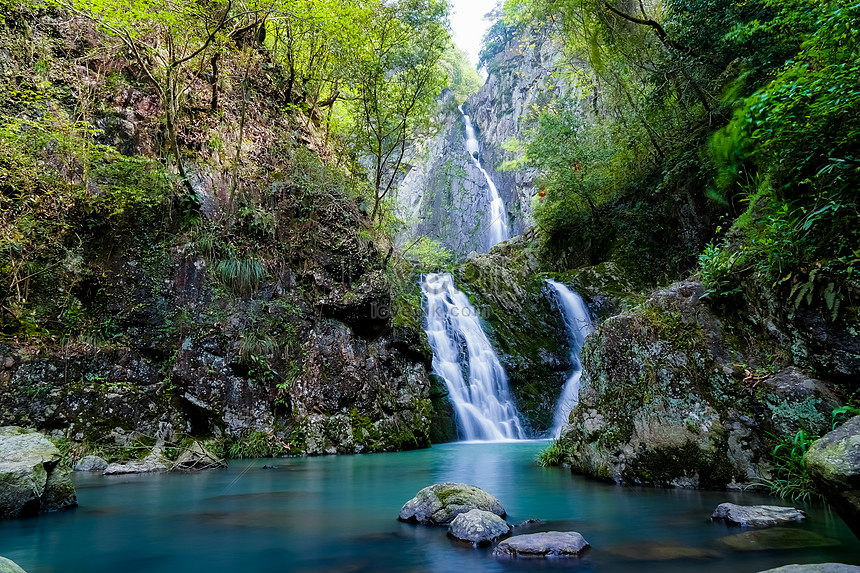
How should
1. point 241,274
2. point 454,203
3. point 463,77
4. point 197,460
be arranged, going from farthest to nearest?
point 463,77
point 454,203
point 241,274
point 197,460

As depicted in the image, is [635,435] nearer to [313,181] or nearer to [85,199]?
[313,181]

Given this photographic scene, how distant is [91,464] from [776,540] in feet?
29.3

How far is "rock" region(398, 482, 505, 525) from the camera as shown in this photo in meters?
4.01

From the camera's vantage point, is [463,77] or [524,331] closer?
[524,331]

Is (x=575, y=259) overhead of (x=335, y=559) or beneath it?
overhead

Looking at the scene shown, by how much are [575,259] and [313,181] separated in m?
9.55

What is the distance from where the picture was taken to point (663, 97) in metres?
11.4

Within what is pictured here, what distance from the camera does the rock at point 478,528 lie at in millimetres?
3471

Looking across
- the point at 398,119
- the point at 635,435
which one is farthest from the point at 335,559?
the point at 398,119

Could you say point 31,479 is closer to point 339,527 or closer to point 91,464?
point 339,527

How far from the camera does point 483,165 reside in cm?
3403

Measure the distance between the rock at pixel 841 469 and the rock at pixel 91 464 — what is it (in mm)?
8867

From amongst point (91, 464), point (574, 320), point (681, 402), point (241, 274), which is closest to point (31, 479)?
point (91, 464)

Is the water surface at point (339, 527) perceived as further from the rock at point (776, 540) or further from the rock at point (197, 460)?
the rock at point (197, 460)
